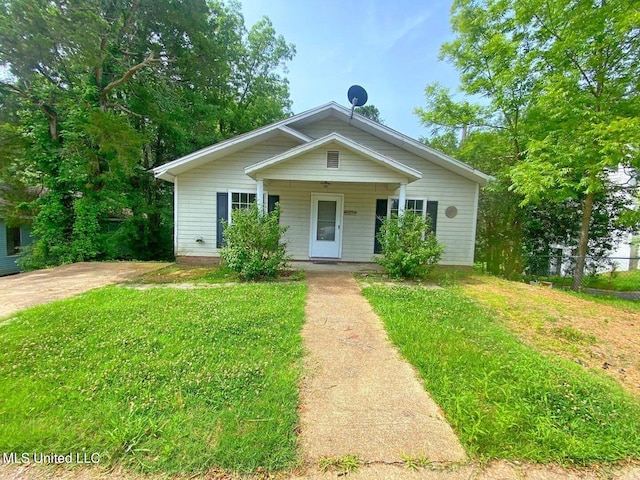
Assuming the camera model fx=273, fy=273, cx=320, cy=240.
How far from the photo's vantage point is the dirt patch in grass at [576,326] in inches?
130

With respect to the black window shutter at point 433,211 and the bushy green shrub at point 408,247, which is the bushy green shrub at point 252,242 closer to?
the bushy green shrub at point 408,247

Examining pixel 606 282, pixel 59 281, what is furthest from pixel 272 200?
pixel 606 282

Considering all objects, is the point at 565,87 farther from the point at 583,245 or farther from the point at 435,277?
the point at 435,277

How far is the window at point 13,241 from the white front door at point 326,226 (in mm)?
14524

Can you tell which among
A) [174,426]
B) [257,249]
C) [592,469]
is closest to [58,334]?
[174,426]

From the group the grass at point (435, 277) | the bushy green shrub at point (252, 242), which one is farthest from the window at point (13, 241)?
the grass at point (435, 277)

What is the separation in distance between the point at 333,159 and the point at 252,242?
2891mm

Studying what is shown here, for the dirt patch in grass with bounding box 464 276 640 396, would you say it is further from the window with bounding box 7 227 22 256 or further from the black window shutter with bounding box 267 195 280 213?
Result: the window with bounding box 7 227 22 256

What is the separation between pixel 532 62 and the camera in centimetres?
746

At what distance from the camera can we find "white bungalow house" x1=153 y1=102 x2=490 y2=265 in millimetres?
8672

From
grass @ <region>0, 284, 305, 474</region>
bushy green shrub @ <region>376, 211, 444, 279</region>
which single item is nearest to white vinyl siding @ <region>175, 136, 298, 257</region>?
bushy green shrub @ <region>376, 211, 444, 279</region>

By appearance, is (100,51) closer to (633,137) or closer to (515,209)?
(633,137)

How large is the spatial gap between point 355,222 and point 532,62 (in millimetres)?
6500

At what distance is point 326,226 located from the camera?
9.07 metres
